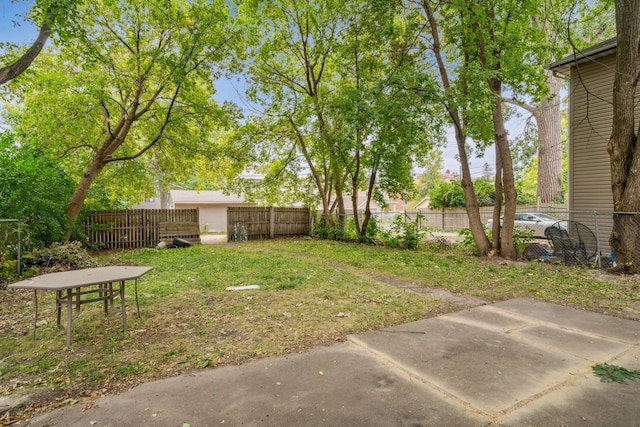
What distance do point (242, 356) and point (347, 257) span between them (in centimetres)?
639

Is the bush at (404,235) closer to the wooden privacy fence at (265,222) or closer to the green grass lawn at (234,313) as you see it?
the green grass lawn at (234,313)

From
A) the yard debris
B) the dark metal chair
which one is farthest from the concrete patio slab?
the dark metal chair

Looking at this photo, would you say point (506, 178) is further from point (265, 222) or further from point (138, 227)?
point (138, 227)

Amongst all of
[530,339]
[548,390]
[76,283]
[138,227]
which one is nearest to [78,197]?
[138,227]

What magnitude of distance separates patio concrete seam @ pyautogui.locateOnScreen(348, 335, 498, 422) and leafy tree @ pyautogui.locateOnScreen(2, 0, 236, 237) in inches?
351

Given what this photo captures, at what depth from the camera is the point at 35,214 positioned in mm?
7320

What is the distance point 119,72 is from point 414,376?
37.7ft

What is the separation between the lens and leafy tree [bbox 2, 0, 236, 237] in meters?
9.20

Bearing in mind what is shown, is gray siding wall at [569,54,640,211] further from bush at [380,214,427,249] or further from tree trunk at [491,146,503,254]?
bush at [380,214,427,249]

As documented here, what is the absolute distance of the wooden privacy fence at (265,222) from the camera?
14.8 meters

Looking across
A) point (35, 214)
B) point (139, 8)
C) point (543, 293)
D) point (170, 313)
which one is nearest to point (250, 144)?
point (139, 8)

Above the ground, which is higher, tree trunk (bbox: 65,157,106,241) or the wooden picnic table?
tree trunk (bbox: 65,157,106,241)

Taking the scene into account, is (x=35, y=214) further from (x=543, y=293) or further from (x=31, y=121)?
(x=543, y=293)

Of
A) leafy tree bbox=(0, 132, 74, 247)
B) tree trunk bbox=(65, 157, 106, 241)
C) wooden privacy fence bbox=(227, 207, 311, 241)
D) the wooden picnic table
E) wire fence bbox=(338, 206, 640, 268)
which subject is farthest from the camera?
wooden privacy fence bbox=(227, 207, 311, 241)
